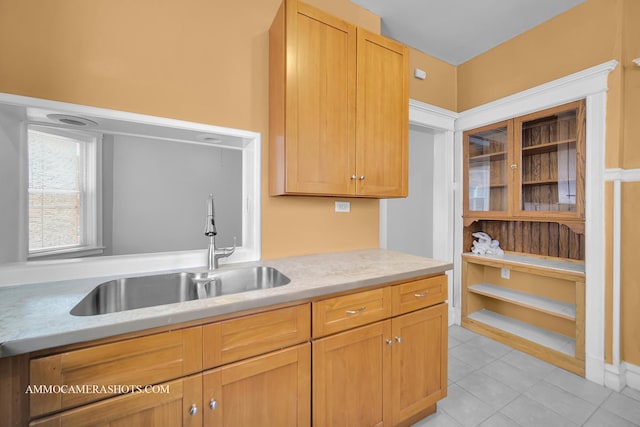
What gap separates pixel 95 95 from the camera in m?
1.30

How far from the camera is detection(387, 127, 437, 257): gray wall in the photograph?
3006 millimetres

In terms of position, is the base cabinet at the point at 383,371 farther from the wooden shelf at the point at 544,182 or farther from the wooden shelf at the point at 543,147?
the wooden shelf at the point at 543,147

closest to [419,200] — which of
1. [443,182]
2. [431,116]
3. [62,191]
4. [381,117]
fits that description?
[443,182]

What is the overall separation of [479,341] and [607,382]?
819mm

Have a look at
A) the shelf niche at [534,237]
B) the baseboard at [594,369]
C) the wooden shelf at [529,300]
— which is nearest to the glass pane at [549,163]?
the shelf niche at [534,237]

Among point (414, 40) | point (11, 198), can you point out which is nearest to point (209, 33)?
point (11, 198)

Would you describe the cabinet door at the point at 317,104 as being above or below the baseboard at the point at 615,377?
above

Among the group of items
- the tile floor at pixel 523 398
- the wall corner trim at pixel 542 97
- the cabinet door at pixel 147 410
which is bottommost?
the tile floor at pixel 523 398

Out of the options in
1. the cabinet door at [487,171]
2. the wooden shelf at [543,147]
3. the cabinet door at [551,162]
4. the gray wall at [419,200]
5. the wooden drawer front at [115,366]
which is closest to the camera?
the wooden drawer front at [115,366]

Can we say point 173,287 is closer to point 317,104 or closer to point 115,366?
point 115,366

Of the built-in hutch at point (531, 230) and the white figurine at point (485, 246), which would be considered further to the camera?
the white figurine at point (485, 246)

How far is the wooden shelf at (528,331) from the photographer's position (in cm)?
214

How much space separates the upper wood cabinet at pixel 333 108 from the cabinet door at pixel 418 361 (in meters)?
0.82

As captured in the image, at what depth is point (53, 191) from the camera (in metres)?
1.74
